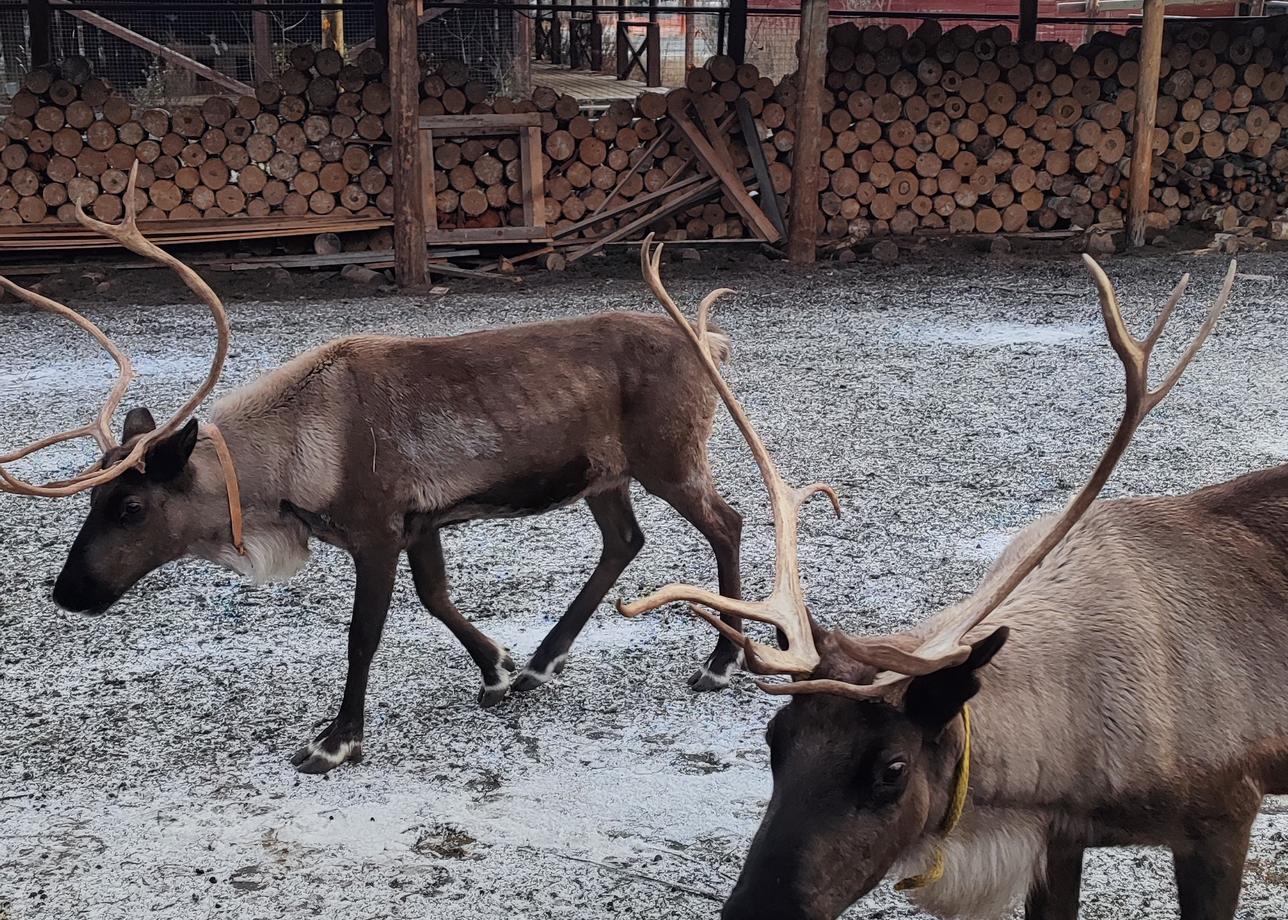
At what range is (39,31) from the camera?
902cm

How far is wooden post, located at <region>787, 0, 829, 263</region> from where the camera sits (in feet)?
28.7

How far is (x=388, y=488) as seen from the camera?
327cm

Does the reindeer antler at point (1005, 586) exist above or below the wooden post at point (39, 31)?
below

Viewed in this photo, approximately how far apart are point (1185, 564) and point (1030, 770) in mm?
480

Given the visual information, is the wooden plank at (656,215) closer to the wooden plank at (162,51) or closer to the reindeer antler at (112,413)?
the wooden plank at (162,51)

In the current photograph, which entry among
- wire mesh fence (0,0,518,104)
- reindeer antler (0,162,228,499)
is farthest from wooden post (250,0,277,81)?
reindeer antler (0,162,228,499)

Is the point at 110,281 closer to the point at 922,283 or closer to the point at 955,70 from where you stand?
the point at 922,283

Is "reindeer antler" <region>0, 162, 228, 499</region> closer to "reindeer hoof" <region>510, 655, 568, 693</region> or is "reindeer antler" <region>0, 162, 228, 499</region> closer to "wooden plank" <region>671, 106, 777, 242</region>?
"reindeer hoof" <region>510, 655, 568, 693</region>

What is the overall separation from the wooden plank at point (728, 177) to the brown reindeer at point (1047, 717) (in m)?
7.31

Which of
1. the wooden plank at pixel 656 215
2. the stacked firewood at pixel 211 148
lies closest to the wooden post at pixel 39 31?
the stacked firewood at pixel 211 148

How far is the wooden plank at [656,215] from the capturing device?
935 cm

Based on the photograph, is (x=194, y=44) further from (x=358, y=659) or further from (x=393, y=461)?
(x=358, y=659)

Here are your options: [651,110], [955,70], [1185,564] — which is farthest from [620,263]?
[1185,564]

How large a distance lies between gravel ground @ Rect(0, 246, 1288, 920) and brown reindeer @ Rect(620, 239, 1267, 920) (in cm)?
62
